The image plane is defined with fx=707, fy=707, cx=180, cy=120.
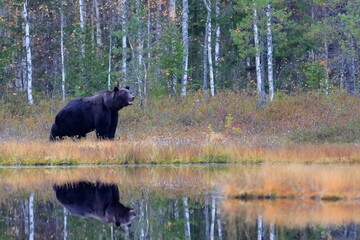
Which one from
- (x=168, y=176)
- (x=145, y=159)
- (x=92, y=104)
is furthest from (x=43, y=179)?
(x=92, y=104)

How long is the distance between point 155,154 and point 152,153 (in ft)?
0.38

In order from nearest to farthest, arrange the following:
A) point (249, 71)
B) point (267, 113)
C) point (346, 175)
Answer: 1. point (346, 175)
2. point (267, 113)
3. point (249, 71)

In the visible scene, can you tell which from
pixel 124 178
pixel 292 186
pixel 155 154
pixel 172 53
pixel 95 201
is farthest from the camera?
pixel 172 53

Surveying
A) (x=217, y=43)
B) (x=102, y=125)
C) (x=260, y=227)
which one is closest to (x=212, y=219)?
(x=260, y=227)

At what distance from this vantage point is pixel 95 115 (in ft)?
67.4

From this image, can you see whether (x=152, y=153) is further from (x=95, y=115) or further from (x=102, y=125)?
(x=95, y=115)

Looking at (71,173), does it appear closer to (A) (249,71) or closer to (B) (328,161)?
(B) (328,161)

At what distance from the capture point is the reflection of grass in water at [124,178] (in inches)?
519

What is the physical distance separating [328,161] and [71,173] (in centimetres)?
658

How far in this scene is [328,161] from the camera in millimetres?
18078

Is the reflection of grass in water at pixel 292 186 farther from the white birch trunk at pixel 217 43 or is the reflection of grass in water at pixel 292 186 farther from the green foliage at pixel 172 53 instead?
the white birch trunk at pixel 217 43

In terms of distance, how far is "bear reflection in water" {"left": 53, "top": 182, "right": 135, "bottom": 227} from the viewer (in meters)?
10.1

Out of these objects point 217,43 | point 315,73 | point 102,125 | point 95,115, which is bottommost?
point 102,125

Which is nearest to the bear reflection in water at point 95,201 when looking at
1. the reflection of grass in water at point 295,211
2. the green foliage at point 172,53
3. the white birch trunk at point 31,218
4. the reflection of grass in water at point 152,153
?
the white birch trunk at point 31,218
